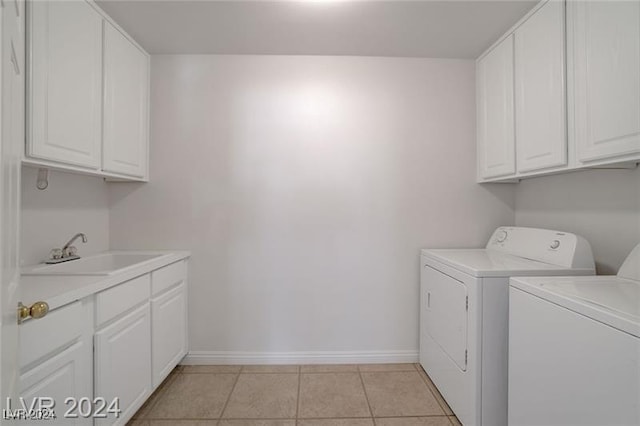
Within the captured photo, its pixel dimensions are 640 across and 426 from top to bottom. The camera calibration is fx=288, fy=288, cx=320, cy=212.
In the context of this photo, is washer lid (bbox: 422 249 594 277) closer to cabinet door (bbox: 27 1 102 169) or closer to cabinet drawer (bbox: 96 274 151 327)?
cabinet drawer (bbox: 96 274 151 327)

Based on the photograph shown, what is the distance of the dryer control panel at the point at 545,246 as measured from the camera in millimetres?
1519

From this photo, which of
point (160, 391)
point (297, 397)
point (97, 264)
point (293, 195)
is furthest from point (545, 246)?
point (97, 264)

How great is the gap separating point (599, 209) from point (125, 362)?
2.73 m

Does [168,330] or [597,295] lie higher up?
[597,295]

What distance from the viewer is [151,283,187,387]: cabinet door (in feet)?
5.90

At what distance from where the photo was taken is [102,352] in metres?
1.33

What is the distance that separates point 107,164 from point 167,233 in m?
0.68

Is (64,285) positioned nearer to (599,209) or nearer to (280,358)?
(280,358)

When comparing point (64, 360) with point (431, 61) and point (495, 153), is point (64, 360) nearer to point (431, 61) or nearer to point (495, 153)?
point (495, 153)

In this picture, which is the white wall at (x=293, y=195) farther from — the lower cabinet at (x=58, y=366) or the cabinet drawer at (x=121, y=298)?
the lower cabinet at (x=58, y=366)

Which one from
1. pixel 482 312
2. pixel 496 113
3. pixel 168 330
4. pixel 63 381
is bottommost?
pixel 168 330

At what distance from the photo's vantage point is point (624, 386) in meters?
0.86

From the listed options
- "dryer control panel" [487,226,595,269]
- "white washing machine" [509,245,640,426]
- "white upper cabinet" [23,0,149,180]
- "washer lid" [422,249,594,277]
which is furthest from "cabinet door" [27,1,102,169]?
"dryer control panel" [487,226,595,269]

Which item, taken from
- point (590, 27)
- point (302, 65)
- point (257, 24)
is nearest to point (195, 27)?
point (257, 24)
